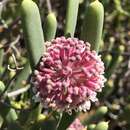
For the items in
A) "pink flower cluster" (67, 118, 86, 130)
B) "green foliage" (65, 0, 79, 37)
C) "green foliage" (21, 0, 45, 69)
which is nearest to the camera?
"green foliage" (21, 0, 45, 69)

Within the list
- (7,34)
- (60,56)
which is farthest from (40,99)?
(7,34)

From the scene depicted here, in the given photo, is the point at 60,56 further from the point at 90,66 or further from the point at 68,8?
the point at 68,8

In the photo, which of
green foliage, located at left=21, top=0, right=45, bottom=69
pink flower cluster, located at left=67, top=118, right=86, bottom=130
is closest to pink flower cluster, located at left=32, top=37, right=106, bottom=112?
green foliage, located at left=21, top=0, right=45, bottom=69

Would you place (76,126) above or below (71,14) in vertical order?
below

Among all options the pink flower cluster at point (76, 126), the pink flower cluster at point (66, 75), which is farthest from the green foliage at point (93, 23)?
the pink flower cluster at point (76, 126)

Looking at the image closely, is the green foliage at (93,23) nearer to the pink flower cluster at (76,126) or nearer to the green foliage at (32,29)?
the green foliage at (32,29)

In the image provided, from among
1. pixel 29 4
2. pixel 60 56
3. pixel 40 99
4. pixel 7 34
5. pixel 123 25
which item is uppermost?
A: pixel 29 4

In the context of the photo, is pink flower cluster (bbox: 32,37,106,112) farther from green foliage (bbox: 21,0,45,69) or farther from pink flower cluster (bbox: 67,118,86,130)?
pink flower cluster (bbox: 67,118,86,130)

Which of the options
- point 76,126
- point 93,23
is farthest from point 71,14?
point 76,126

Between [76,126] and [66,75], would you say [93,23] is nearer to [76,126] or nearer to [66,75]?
[66,75]
